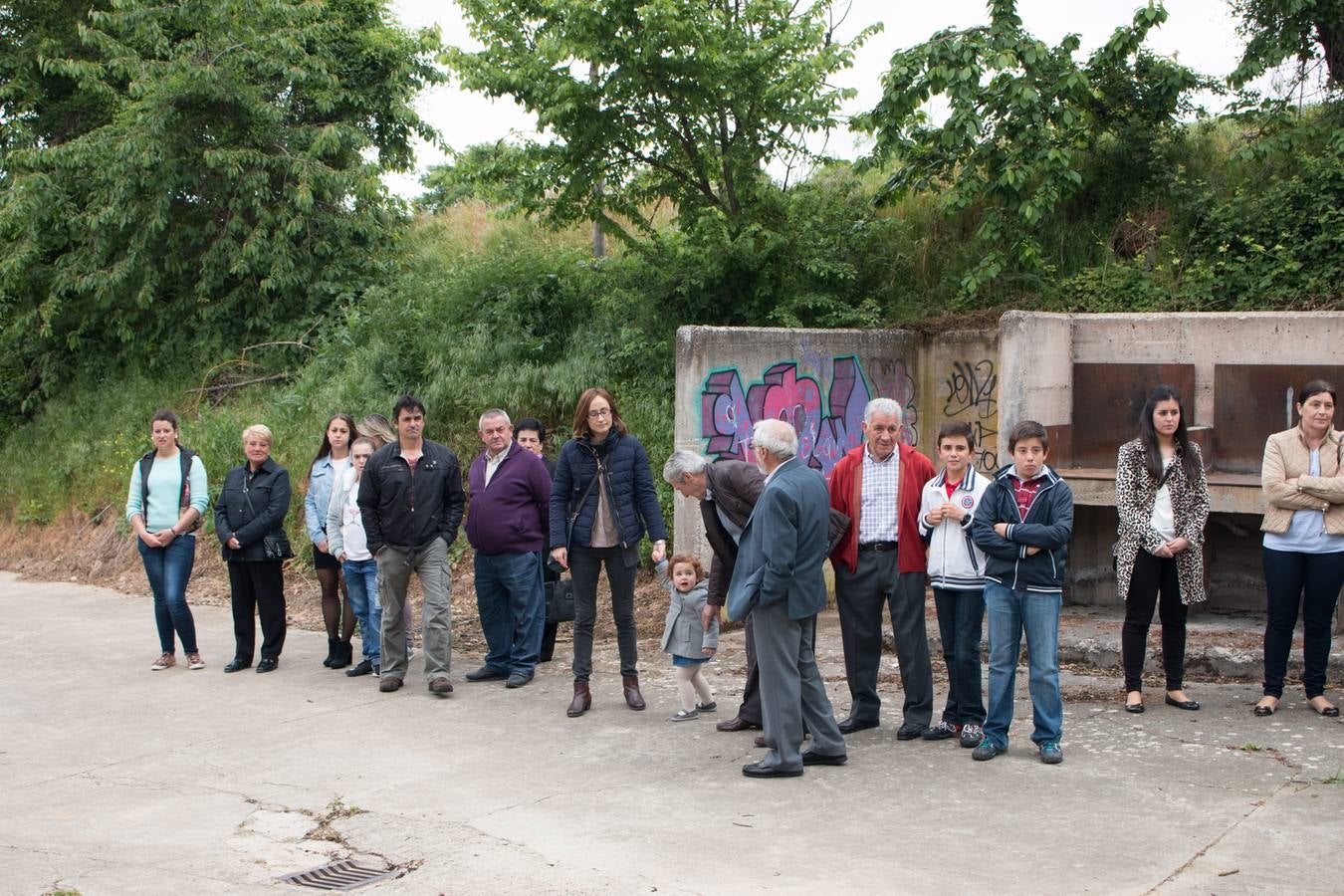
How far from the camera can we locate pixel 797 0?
12.6 metres

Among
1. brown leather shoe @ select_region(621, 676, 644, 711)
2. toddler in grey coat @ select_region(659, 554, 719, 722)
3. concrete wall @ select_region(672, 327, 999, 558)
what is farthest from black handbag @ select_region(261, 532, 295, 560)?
toddler in grey coat @ select_region(659, 554, 719, 722)

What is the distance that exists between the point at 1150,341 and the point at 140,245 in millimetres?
13449

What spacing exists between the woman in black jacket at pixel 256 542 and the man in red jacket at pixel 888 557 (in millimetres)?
4351

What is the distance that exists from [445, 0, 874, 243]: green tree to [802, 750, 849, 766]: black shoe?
718 cm

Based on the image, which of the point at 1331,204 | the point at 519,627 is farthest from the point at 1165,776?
the point at 1331,204

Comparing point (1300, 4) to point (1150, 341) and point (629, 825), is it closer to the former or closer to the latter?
point (1150, 341)

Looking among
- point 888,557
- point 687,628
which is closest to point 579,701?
point 687,628

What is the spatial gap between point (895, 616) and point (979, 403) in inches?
170

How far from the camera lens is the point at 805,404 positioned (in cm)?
1066

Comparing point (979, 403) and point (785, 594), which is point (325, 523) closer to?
point (785, 594)

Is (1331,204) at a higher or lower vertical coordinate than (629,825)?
higher

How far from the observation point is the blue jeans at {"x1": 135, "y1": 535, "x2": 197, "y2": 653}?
9.31 metres

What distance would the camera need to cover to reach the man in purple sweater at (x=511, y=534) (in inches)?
338

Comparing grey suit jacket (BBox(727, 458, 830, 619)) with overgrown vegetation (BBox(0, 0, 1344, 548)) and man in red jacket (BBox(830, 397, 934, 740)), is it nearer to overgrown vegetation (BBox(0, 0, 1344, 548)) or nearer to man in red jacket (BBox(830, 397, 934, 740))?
man in red jacket (BBox(830, 397, 934, 740))
